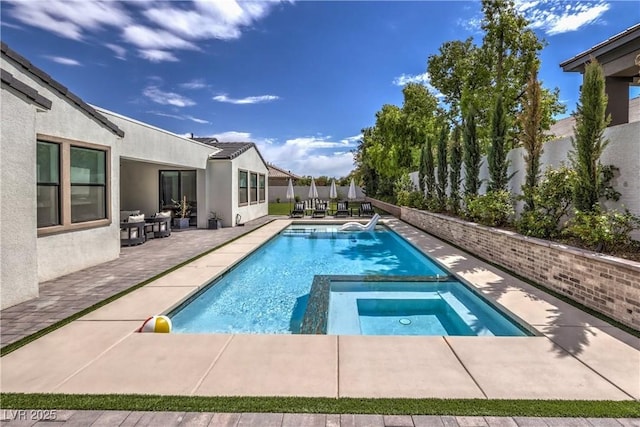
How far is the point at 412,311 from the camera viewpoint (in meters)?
6.25

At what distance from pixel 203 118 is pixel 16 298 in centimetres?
2266

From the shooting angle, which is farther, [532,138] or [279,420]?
[532,138]

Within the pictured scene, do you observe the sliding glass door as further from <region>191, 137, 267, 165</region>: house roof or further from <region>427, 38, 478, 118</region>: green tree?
<region>427, 38, 478, 118</region>: green tree

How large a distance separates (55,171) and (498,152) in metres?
11.5

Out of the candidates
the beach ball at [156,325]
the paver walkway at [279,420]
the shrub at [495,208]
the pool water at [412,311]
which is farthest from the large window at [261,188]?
the paver walkway at [279,420]

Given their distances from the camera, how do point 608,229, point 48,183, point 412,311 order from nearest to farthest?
point 608,229
point 412,311
point 48,183

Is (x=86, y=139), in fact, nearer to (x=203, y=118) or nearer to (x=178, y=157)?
(x=178, y=157)

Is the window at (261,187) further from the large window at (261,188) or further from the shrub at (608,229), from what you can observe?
the shrub at (608,229)

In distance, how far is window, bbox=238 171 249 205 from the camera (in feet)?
56.7

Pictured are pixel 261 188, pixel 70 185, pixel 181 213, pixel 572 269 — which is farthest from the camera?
pixel 261 188

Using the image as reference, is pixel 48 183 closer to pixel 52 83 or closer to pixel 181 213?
pixel 52 83

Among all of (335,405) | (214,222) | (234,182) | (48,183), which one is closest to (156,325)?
(335,405)

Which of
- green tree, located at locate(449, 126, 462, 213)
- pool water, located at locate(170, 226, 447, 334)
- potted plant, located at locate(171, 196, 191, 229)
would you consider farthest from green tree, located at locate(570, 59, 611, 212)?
potted plant, located at locate(171, 196, 191, 229)

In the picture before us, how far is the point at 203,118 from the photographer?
25.7m
